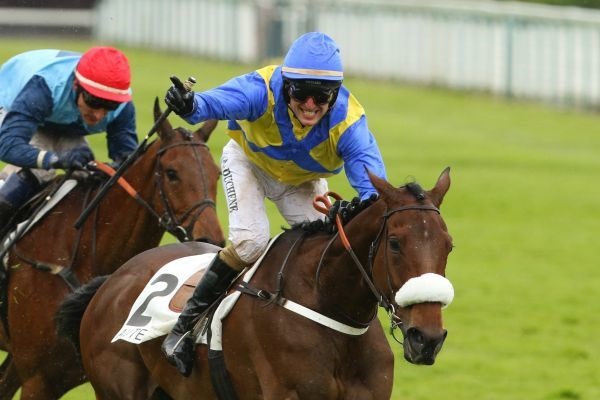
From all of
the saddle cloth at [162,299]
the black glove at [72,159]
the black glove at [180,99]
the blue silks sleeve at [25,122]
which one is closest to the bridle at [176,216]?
the black glove at [72,159]

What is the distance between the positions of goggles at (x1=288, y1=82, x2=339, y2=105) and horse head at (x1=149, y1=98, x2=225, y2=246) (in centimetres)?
155

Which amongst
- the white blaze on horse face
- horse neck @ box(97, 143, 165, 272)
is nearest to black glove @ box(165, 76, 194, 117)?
the white blaze on horse face

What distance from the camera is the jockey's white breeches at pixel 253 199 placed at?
6.27 meters

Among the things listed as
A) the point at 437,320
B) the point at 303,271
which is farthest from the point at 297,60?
the point at 437,320

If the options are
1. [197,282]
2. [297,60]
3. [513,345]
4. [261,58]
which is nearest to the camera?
[297,60]

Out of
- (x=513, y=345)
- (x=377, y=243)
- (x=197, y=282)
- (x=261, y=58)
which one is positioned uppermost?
(x=377, y=243)

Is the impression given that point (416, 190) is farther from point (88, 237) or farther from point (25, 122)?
point (25, 122)

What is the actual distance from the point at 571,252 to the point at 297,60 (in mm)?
9670

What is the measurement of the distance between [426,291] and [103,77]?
3116 millimetres

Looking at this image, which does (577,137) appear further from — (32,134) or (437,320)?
(437,320)

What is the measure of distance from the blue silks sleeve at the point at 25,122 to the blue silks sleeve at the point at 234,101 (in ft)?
6.49

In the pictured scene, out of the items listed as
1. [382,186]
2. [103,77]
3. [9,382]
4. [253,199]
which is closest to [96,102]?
[103,77]

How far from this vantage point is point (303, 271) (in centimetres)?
606

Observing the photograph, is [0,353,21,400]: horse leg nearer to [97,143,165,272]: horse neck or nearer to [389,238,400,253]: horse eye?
[97,143,165,272]: horse neck
